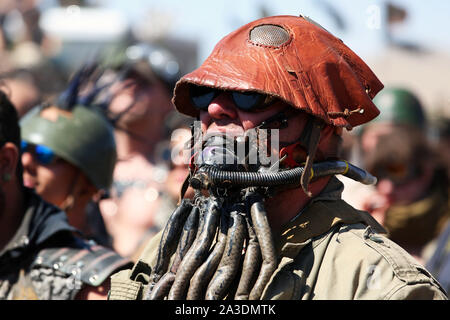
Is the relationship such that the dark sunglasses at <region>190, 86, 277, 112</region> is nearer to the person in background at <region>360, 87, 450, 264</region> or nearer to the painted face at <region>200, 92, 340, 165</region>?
the painted face at <region>200, 92, 340, 165</region>

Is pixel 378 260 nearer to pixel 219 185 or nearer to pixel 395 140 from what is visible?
pixel 219 185

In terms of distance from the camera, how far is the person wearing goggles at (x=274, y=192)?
3.18 m

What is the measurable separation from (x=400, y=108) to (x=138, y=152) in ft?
9.25

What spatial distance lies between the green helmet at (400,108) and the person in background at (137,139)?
92.6 inches

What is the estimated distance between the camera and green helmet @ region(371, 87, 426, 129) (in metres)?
8.75

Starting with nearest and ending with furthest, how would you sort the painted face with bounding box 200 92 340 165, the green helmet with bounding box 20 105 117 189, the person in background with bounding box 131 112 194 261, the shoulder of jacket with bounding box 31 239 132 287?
the painted face with bounding box 200 92 340 165 < the shoulder of jacket with bounding box 31 239 132 287 < the green helmet with bounding box 20 105 117 189 < the person in background with bounding box 131 112 194 261

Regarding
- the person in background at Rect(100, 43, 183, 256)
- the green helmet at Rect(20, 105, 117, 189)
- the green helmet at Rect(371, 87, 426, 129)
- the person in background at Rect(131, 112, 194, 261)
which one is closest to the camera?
the green helmet at Rect(20, 105, 117, 189)

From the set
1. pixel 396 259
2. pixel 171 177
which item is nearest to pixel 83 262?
pixel 396 259

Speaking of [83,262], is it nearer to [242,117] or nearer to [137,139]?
[242,117]

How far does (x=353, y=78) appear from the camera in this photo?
3516 millimetres

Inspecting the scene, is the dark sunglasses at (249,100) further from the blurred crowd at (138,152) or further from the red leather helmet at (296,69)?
the blurred crowd at (138,152)

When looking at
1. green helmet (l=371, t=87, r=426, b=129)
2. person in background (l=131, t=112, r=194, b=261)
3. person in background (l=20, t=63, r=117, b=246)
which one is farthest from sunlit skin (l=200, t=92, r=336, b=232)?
green helmet (l=371, t=87, r=426, b=129)
